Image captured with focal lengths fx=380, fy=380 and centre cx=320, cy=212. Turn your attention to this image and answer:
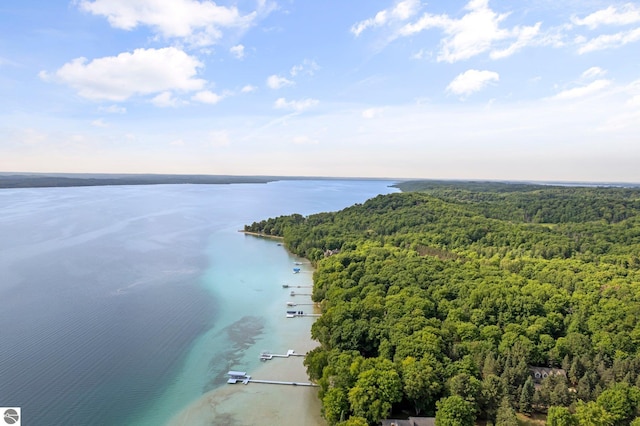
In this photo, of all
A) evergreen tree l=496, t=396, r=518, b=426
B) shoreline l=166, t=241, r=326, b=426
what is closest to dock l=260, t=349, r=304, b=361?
shoreline l=166, t=241, r=326, b=426

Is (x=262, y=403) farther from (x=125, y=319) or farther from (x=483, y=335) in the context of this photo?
(x=125, y=319)

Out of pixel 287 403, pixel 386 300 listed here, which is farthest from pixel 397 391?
pixel 386 300

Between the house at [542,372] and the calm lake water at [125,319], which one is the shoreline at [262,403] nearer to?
the calm lake water at [125,319]

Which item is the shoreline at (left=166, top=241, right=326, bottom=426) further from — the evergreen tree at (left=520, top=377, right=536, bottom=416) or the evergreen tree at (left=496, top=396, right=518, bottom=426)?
the evergreen tree at (left=520, top=377, right=536, bottom=416)

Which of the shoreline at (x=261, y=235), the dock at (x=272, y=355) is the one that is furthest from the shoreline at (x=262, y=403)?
the shoreline at (x=261, y=235)

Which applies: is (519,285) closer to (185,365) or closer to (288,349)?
(288,349)

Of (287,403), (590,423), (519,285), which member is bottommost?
(287,403)
